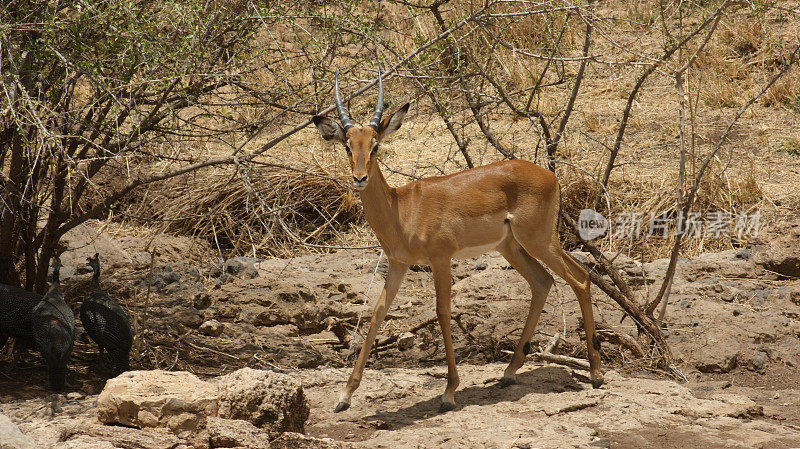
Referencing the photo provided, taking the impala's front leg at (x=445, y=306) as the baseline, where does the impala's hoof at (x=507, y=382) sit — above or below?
below

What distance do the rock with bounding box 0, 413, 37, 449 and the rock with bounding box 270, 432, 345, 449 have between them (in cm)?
130

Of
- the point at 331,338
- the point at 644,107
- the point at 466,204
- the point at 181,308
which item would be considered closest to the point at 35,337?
the point at 181,308

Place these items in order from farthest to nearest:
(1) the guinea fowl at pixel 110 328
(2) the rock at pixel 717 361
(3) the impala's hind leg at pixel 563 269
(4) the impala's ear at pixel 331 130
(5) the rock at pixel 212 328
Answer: (5) the rock at pixel 212 328 → (2) the rock at pixel 717 361 → (1) the guinea fowl at pixel 110 328 → (3) the impala's hind leg at pixel 563 269 → (4) the impala's ear at pixel 331 130

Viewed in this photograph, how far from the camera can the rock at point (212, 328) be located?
25.1ft

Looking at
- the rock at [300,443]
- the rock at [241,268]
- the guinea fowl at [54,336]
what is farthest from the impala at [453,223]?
the rock at [241,268]

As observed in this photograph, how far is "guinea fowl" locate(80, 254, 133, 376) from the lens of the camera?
6.71 m

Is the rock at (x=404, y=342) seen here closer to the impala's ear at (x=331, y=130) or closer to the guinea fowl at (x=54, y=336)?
the impala's ear at (x=331, y=130)

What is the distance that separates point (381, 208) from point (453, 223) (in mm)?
533

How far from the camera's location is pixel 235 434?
4.98 m

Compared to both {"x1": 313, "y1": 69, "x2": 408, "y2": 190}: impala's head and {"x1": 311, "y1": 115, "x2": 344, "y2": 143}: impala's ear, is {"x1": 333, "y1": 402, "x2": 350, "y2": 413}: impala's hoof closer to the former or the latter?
{"x1": 313, "y1": 69, "x2": 408, "y2": 190}: impala's head

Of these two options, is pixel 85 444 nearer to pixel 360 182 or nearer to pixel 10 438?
pixel 10 438

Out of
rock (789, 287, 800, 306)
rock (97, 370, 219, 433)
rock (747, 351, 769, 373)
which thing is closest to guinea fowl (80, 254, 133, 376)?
rock (97, 370, 219, 433)

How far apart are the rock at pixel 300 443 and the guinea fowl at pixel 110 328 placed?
7.26ft

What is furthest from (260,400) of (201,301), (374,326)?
(201,301)
